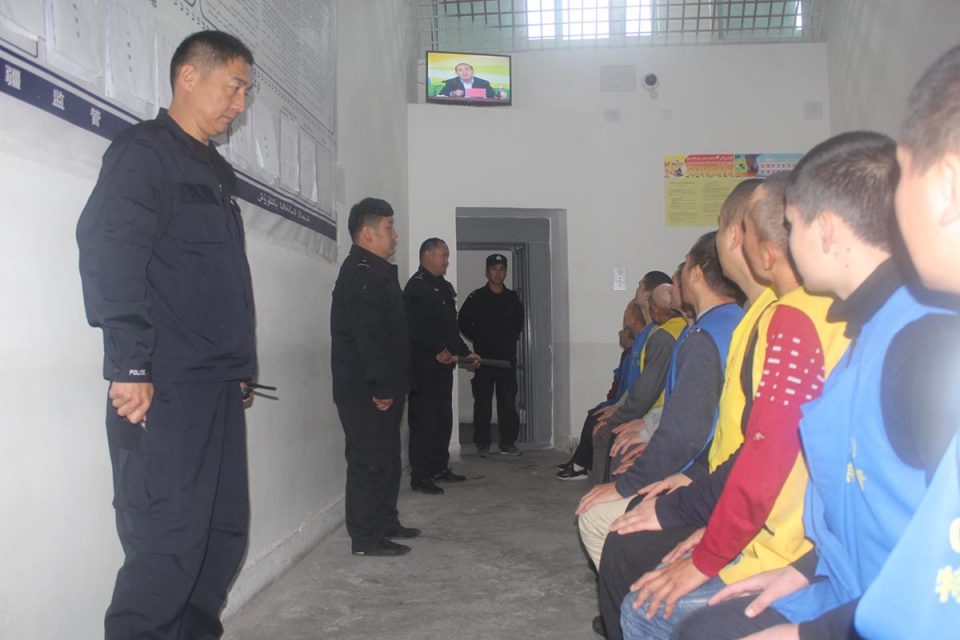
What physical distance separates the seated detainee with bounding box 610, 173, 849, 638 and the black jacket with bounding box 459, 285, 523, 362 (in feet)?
14.7

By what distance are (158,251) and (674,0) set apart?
5.11 m

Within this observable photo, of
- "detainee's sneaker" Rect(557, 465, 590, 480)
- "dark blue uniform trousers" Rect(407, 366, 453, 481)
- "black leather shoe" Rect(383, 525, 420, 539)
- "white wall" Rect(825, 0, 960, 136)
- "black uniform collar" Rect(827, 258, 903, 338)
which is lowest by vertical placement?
"detainee's sneaker" Rect(557, 465, 590, 480)

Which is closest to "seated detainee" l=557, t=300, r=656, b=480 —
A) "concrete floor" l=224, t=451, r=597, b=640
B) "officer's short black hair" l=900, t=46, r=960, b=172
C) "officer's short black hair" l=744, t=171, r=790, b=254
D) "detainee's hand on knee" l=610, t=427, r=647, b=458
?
"concrete floor" l=224, t=451, r=597, b=640

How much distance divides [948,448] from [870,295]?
0.40 m

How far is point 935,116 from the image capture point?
59cm

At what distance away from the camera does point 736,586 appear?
1.16 m

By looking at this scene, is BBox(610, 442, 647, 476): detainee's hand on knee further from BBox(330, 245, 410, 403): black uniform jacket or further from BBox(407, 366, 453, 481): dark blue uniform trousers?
BBox(407, 366, 453, 481): dark blue uniform trousers

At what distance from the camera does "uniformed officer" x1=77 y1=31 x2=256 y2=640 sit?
151 centimetres

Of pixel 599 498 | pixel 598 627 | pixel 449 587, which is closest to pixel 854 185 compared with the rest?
pixel 599 498

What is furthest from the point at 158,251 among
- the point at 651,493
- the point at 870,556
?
the point at 870,556

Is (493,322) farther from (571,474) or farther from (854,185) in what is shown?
(854,185)

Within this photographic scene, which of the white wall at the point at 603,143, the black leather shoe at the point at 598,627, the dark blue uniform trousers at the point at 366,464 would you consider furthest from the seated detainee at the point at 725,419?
the white wall at the point at 603,143

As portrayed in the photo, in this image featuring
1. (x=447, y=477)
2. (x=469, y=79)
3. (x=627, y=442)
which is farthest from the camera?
(x=469, y=79)

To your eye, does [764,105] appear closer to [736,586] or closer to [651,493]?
[651,493]
